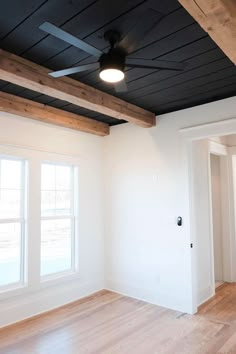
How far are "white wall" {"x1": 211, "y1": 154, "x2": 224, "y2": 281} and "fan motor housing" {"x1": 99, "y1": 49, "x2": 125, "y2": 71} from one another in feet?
12.4

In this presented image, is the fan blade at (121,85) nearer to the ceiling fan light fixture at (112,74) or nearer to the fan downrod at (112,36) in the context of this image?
the ceiling fan light fixture at (112,74)

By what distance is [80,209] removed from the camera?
454 centimetres

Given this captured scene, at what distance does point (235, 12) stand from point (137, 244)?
3.48 metres

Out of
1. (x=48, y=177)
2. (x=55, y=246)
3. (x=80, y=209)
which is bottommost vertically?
(x=55, y=246)

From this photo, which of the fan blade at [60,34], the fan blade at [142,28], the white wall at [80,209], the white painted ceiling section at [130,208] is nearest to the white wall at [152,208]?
the white painted ceiling section at [130,208]

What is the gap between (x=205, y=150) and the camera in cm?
465

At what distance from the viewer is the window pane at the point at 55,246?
13.3 feet

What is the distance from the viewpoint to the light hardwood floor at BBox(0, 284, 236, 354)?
115 inches

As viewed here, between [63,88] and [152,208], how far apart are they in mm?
2217

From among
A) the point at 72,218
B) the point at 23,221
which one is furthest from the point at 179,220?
the point at 23,221

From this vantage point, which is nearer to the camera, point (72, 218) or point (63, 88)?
point (63, 88)

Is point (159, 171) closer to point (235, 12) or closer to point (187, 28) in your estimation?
point (187, 28)

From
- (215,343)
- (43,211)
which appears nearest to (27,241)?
(43,211)

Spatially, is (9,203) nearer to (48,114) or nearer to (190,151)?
(48,114)
